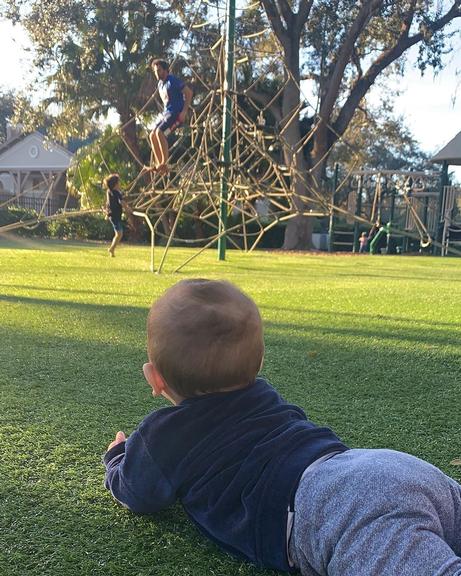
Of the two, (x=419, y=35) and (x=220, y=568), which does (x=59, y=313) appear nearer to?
(x=220, y=568)

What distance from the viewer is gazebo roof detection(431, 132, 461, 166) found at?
1781cm

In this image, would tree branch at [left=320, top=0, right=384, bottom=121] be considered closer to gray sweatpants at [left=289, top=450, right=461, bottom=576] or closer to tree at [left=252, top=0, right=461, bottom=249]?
tree at [left=252, top=0, right=461, bottom=249]

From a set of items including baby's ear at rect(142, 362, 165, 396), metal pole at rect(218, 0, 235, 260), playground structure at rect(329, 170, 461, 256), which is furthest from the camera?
playground structure at rect(329, 170, 461, 256)

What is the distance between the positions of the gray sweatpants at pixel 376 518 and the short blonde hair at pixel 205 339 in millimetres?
298

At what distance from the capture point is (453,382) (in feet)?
9.28

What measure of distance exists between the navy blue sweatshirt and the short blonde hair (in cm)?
5

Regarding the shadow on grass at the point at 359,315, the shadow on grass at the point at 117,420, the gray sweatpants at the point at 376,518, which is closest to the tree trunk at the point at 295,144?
the shadow on grass at the point at 359,315

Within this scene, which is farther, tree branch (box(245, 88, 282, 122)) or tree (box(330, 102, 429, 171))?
tree (box(330, 102, 429, 171))

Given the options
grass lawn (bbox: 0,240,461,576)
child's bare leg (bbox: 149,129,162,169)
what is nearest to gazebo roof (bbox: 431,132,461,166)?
child's bare leg (bbox: 149,129,162,169)

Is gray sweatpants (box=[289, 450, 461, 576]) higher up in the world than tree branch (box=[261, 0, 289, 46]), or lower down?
lower down

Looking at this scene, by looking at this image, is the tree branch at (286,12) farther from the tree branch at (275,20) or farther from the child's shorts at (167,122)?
the child's shorts at (167,122)

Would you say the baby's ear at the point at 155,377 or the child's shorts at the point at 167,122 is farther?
the child's shorts at the point at 167,122

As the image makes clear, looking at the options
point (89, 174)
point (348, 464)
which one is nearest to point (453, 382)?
point (348, 464)

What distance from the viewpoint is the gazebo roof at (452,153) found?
17.8 meters
